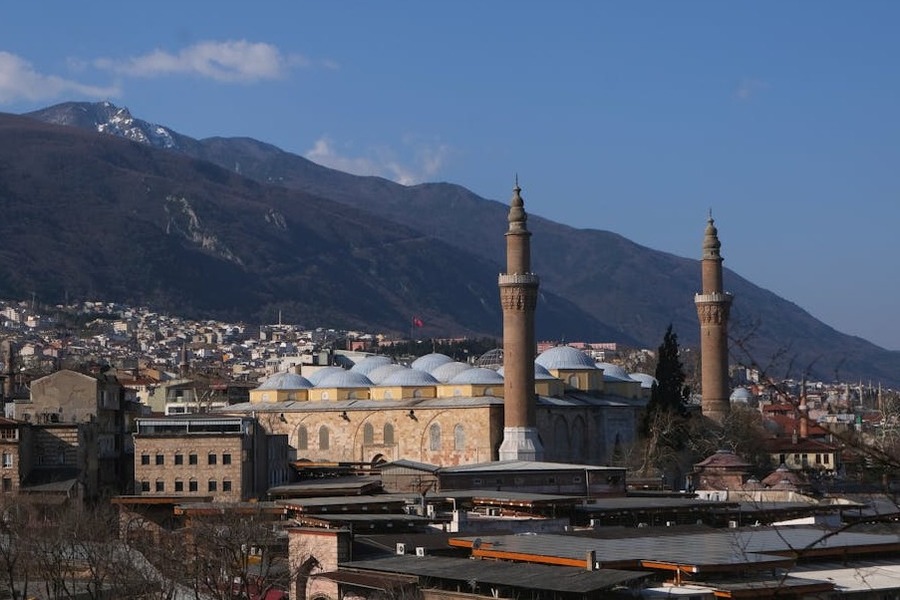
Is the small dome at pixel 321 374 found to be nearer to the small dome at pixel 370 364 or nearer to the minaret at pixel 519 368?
the small dome at pixel 370 364

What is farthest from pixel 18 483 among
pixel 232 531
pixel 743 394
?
pixel 743 394

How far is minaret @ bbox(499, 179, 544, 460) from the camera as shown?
205ft

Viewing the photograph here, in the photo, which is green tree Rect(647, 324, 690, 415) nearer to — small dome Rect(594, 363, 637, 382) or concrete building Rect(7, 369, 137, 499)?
small dome Rect(594, 363, 637, 382)

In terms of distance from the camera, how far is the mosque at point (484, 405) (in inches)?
2499

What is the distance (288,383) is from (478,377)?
8622 mm

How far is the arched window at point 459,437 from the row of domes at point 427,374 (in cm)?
266

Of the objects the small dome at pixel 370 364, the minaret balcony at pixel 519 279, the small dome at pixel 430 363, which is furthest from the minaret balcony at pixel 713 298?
the small dome at pixel 370 364

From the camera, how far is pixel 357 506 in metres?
38.8

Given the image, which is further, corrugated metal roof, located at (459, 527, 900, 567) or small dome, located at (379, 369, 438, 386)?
small dome, located at (379, 369, 438, 386)

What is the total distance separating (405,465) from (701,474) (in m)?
13.8

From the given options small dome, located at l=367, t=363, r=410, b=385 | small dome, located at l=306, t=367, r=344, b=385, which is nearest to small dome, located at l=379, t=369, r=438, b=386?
small dome, located at l=367, t=363, r=410, b=385

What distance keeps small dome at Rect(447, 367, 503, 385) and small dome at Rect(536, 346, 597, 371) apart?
5345 millimetres

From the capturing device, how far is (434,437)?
2621 inches

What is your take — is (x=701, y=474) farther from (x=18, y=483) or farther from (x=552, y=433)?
(x=18, y=483)
